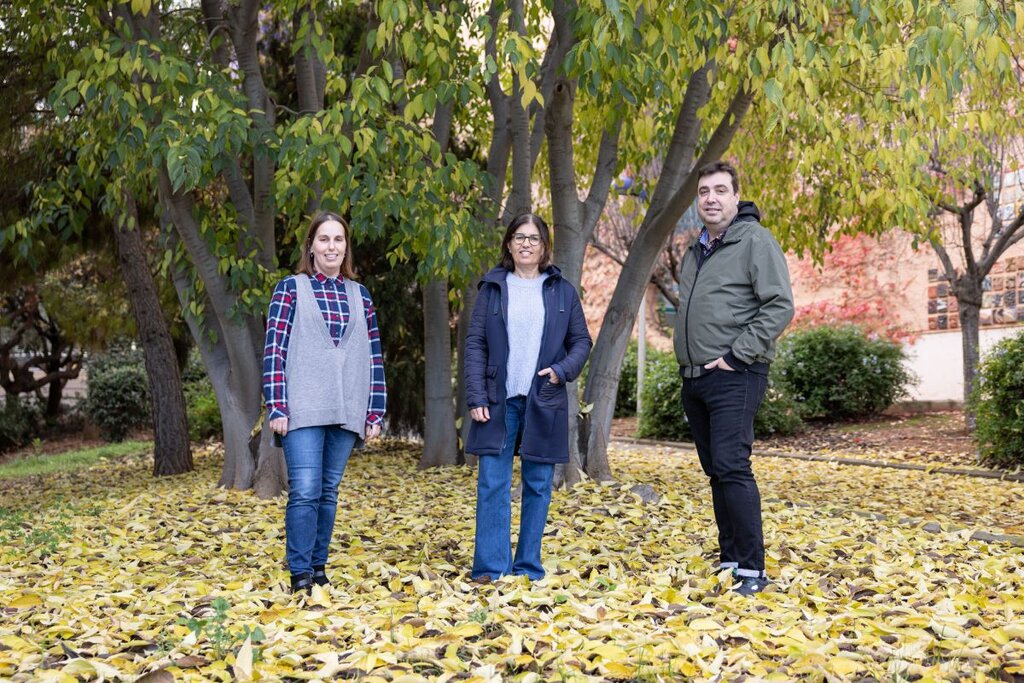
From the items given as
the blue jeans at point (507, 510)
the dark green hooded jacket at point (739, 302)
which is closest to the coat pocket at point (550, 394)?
the blue jeans at point (507, 510)

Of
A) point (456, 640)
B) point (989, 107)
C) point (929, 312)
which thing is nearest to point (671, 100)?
point (989, 107)

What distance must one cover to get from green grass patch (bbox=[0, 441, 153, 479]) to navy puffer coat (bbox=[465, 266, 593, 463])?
9.26 m

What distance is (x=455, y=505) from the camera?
7.25 m

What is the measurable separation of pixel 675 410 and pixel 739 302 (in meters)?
9.71

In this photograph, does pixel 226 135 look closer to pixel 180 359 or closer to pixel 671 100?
pixel 671 100

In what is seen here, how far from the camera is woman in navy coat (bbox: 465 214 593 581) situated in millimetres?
4555

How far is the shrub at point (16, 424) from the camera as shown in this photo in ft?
58.4

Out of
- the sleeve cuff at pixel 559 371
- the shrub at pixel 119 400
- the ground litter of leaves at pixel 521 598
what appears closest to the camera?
the ground litter of leaves at pixel 521 598

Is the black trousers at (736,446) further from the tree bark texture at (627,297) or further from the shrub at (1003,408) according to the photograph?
the shrub at (1003,408)

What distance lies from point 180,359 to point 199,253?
921 cm

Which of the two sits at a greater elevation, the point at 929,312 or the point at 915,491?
the point at 929,312

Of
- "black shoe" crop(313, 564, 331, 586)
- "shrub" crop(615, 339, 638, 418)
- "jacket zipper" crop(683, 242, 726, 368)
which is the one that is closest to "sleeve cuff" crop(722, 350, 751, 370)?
"jacket zipper" crop(683, 242, 726, 368)

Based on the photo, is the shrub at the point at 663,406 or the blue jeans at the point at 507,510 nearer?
the blue jeans at the point at 507,510

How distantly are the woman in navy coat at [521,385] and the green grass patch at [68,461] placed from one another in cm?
919
